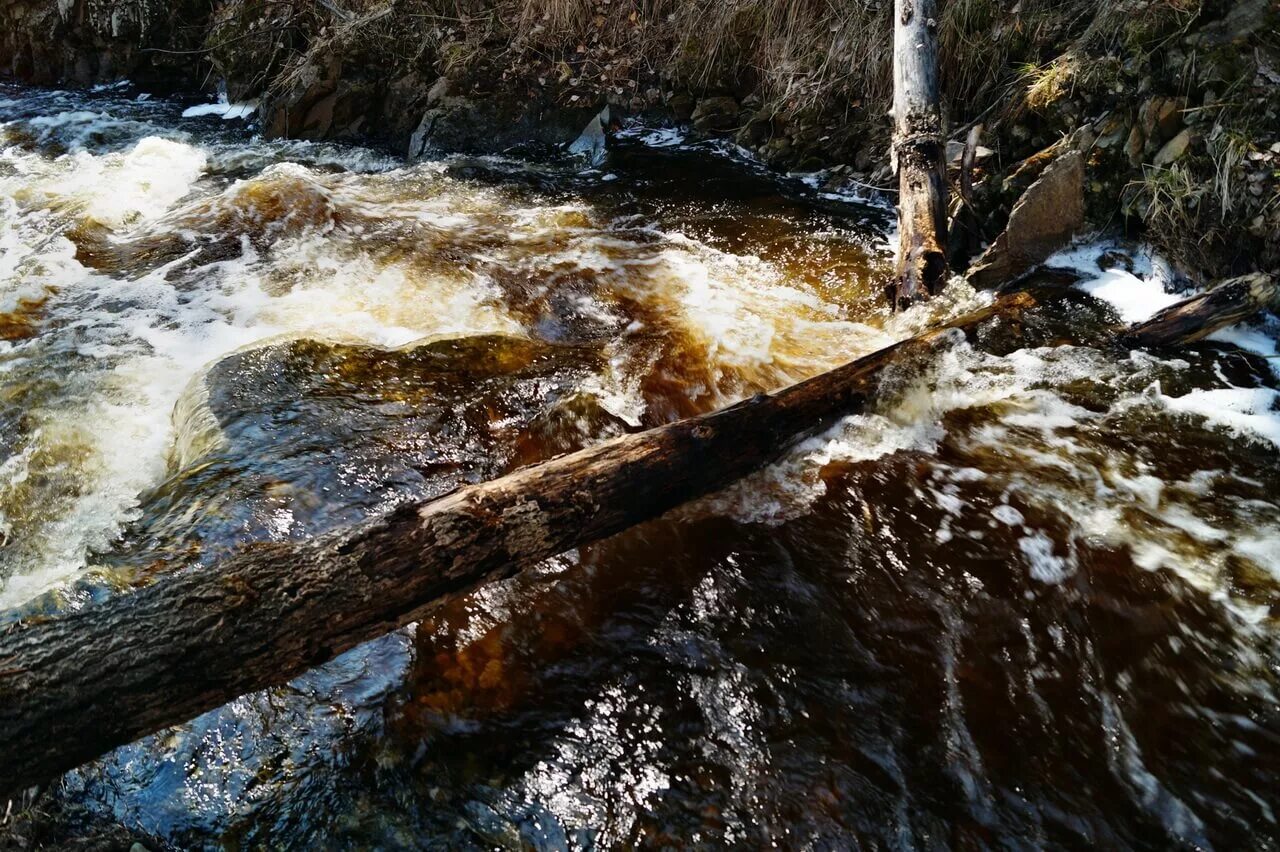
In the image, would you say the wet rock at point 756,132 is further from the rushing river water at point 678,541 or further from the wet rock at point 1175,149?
the wet rock at point 1175,149

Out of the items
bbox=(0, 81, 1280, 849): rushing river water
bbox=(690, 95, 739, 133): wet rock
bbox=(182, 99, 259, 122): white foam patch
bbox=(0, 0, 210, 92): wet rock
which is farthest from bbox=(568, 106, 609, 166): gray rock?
bbox=(0, 0, 210, 92): wet rock

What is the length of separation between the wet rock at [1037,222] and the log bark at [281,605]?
8.72 feet

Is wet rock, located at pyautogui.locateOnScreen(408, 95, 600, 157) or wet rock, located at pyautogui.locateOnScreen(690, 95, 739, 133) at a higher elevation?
wet rock, located at pyautogui.locateOnScreen(690, 95, 739, 133)

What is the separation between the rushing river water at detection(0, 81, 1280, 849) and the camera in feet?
6.87

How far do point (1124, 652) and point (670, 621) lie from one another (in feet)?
4.97

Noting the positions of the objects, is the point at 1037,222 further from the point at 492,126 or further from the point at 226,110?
the point at 226,110

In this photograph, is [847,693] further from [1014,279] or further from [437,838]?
[1014,279]

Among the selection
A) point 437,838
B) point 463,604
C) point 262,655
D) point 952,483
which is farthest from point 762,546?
point 262,655

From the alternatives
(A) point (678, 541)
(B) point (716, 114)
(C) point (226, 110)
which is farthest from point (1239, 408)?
(C) point (226, 110)

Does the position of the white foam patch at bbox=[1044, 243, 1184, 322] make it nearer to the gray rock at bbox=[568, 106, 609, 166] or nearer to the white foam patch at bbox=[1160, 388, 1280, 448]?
the white foam patch at bbox=[1160, 388, 1280, 448]

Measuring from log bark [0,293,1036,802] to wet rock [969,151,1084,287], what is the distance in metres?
2.66

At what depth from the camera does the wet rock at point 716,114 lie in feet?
22.8

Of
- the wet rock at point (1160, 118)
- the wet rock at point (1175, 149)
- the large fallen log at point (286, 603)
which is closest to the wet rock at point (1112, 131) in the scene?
the wet rock at point (1160, 118)

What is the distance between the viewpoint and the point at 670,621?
259cm
